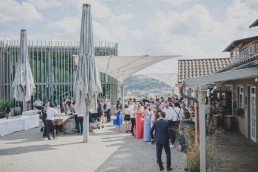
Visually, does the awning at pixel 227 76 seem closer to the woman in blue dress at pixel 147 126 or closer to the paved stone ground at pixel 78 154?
the paved stone ground at pixel 78 154

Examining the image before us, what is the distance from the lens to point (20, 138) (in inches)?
545

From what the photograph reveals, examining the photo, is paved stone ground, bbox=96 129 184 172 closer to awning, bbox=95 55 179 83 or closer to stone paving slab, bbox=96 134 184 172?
stone paving slab, bbox=96 134 184 172

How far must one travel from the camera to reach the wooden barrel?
15.0 metres

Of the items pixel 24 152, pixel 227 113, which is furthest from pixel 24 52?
pixel 227 113

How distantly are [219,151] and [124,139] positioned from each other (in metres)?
4.37

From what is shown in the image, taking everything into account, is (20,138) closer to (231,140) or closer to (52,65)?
(231,140)

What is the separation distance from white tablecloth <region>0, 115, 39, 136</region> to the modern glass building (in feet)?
21.6

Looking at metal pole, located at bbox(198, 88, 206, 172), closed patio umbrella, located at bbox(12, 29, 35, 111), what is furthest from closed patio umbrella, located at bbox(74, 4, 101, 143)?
closed patio umbrella, located at bbox(12, 29, 35, 111)

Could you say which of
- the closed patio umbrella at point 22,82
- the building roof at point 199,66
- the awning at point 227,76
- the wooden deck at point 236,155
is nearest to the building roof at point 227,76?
the awning at point 227,76

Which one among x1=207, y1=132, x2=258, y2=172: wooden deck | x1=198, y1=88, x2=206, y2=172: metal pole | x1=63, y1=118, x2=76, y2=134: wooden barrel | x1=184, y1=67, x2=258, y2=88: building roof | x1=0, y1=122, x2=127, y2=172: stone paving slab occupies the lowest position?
x1=0, y1=122, x2=127, y2=172: stone paving slab

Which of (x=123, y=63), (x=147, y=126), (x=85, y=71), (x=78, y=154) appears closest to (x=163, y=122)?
(x=78, y=154)

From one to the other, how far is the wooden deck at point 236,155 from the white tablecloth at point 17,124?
1010cm

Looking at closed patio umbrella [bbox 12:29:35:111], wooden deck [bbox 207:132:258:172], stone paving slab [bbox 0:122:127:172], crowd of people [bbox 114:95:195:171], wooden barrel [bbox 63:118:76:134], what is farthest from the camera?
closed patio umbrella [bbox 12:29:35:111]

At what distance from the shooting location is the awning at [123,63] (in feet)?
54.6
